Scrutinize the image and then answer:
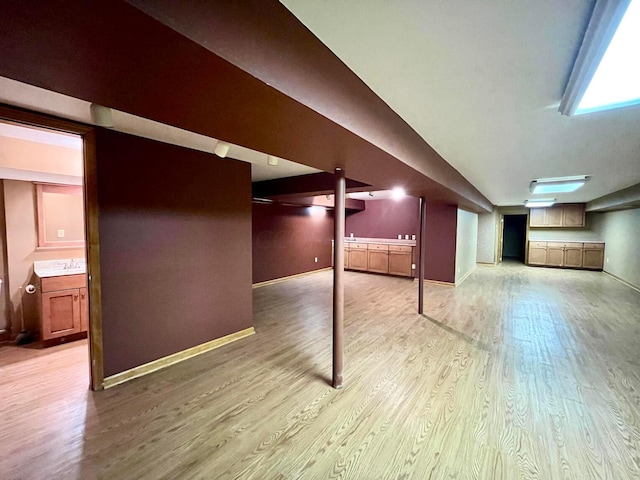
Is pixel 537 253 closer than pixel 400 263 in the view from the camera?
No

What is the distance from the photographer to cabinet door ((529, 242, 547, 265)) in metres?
9.09

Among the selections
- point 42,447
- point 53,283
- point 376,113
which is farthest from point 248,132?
point 53,283

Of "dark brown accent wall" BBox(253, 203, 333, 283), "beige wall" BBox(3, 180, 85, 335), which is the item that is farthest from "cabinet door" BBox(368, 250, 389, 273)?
"beige wall" BBox(3, 180, 85, 335)

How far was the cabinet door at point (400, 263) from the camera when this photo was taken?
727cm

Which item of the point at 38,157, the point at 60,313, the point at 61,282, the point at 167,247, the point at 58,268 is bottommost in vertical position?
the point at 60,313

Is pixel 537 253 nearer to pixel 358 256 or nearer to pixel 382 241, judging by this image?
pixel 382 241

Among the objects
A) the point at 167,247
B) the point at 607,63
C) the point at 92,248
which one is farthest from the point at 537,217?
the point at 92,248

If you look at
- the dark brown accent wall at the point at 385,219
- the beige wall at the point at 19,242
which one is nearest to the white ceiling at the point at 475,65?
the beige wall at the point at 19,242

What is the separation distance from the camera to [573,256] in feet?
28.3

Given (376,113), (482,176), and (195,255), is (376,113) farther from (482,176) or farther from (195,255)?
(482,176)

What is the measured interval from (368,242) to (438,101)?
6.34m

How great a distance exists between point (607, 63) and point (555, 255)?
10.1 m

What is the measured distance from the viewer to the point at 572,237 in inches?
347

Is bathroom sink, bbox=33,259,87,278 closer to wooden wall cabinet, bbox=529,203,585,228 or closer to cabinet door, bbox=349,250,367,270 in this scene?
cabinet door, bbox=349,250,367,270
